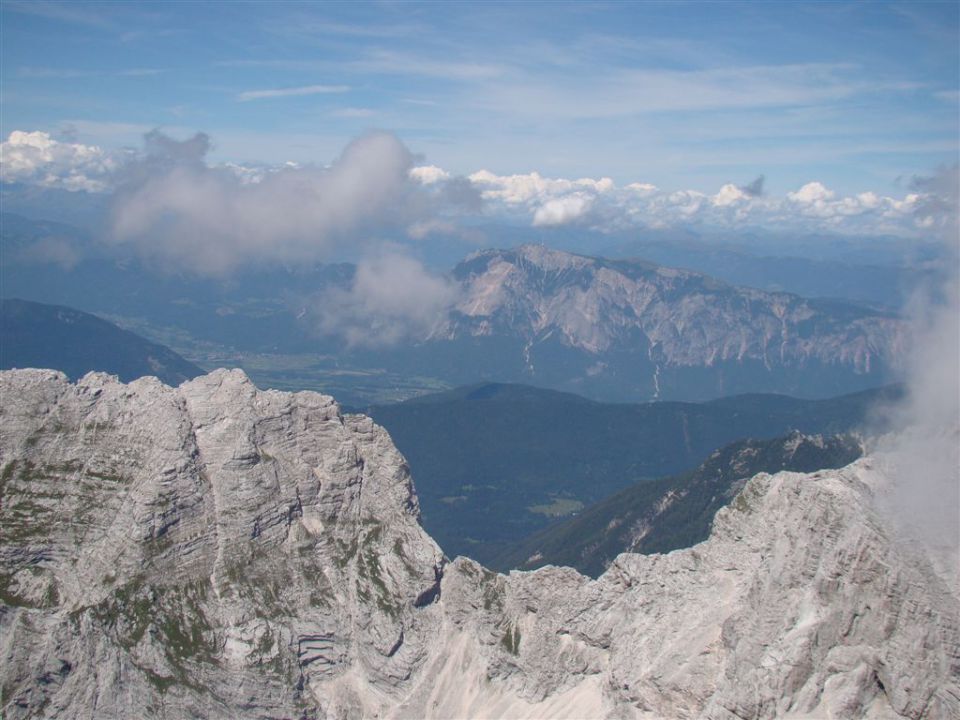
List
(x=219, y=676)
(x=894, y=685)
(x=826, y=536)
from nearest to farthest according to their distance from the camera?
(x=894, y=685) < (x=826, y=536) < (x=219, y=676)

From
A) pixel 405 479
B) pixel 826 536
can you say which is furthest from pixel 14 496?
pixel 826 536

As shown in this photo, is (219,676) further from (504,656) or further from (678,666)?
(678,666)

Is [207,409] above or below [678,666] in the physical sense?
above

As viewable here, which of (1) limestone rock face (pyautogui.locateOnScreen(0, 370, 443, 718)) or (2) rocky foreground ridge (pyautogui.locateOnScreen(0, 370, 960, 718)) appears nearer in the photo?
(2) rocky foreground ridge (pyautogui.locateOnScreen(0, 370, 960, 718))

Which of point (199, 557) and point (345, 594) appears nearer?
point (199, 557)

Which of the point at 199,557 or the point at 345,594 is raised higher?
the point at 199,557

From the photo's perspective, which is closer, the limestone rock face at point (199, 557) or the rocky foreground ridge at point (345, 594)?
the rocky foreground ridge at point (345, 594)

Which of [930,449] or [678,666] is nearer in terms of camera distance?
[678,666]

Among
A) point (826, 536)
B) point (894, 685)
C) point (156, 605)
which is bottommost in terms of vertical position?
point (156, 605)
